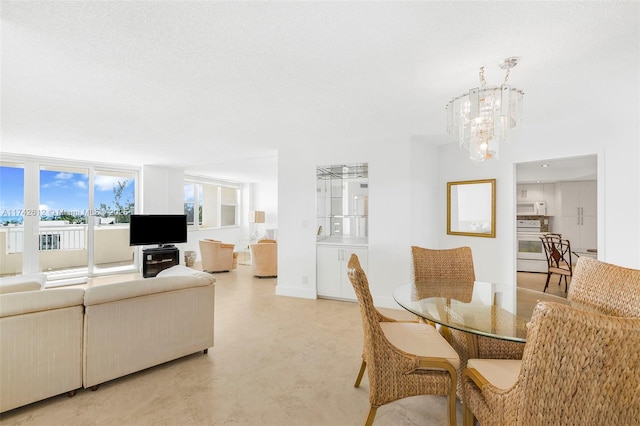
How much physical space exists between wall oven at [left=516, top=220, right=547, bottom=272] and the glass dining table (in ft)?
17.4

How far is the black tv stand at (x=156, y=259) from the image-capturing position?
6.15 meters

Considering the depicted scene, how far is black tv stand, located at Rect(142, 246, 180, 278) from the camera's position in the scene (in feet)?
20.2

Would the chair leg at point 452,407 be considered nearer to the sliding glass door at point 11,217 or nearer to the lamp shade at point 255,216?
the sliding glass door at point 11,217

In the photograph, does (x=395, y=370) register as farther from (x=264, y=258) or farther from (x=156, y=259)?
(x=156, y=259)

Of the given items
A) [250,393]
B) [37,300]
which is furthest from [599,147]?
[37,300]

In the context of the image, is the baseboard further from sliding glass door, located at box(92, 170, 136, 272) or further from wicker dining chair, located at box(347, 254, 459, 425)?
sliding glass door, located at box(92, 170, 136, 272)

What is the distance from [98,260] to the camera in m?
6.38

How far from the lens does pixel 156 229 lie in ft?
20.7

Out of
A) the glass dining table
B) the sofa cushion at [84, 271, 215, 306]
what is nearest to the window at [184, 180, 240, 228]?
the sofa cushion at [84, 271, 215, 306]

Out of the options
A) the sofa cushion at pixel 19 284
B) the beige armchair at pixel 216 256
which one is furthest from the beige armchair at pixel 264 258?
the sofa cushion at pixel 19 284

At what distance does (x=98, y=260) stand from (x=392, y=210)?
248 inches

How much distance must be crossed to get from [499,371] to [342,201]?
11.8ft

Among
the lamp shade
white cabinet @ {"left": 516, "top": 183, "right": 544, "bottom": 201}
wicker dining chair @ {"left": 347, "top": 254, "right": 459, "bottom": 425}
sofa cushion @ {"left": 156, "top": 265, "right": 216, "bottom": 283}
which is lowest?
wicker dining chair @ {"left": 347, "top": 254, "right": 459, "bottom": 425}

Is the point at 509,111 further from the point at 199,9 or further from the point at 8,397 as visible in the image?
the point at 8,397
